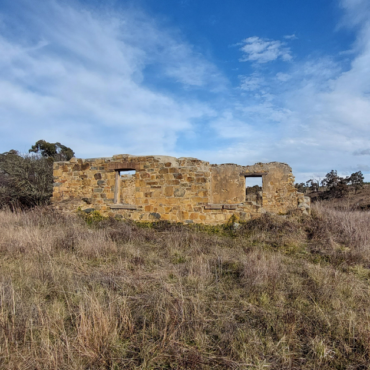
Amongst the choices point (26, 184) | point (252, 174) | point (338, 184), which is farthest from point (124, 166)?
point (338, 184)

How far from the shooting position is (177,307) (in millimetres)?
2787

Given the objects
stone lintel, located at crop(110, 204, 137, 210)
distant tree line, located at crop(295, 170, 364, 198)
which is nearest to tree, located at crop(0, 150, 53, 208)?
stone lintel, located at crop(110, 204, 137, 210)

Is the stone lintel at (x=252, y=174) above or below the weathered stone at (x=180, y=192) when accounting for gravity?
above

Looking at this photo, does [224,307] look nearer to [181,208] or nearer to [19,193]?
[181,208]

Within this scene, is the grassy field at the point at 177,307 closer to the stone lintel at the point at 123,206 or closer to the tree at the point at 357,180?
the stone lintel at the point at 123,206

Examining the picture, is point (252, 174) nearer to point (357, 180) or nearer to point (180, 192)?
point (180, 192)

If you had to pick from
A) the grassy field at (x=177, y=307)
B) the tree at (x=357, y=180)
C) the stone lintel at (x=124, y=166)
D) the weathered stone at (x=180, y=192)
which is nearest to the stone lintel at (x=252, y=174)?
the weathered stone at (x=180, y=192)

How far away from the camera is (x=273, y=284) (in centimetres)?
358

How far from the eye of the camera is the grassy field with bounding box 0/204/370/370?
2.20 m

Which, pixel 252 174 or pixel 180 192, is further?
pixel 252 174

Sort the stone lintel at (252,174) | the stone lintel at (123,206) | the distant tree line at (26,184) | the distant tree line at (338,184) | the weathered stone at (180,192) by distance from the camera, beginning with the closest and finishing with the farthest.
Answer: the weathered stone at (180,192), the stone lintel at (123,206), the distant tree line at (26,184), the stone lintel at (252,174), the distant tree line at (338,184)

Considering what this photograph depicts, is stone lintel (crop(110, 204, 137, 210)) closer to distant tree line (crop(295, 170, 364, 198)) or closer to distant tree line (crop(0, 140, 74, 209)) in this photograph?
distant tree line (crop(0, 140, 74, 209))

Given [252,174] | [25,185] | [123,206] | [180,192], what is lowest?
[123,206]

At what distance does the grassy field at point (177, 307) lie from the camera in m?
2.20
